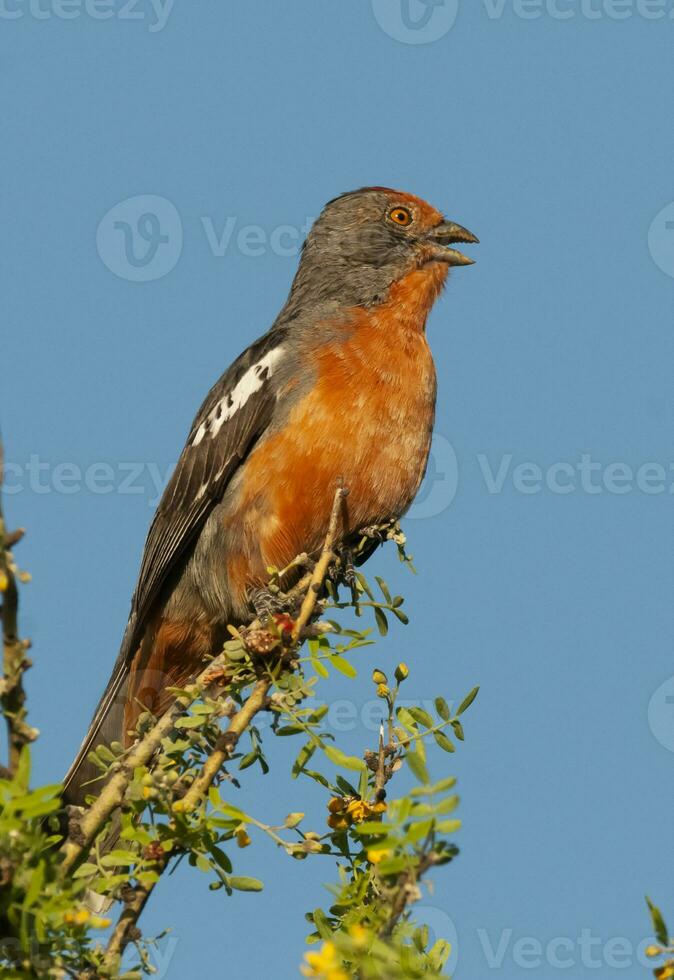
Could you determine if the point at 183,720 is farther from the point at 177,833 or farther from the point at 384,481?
the point at 384,481

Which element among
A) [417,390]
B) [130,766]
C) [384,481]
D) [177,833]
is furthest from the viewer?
[417,390]

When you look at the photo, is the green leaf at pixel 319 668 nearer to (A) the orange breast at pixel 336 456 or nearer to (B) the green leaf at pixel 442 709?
(B) the green leaf at pixel 442 709

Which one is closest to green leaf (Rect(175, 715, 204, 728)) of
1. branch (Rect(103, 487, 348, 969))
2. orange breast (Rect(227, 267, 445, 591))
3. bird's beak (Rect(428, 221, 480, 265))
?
branch (Rect(103, 487, 348, 969))

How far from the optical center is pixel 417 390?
7.33m

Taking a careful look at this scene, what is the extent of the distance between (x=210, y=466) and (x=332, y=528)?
282cm

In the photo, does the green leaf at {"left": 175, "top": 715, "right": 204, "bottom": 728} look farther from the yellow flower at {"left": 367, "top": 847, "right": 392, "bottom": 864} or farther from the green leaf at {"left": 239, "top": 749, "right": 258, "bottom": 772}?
the yellow flower at {"left": 367, "top": 847, "right": 392, "bottom": 864}

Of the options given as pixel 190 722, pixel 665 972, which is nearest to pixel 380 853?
pixel 665 972

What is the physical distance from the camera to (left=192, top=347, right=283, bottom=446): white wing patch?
7395mm

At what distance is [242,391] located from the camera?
7473 mm

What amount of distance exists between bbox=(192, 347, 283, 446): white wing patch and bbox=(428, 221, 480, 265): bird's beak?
1.59 metres

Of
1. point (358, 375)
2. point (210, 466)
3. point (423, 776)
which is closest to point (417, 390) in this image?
point (358, 375)

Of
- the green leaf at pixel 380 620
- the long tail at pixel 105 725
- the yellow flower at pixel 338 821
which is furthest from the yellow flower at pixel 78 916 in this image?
the long tail at pixel 105 725

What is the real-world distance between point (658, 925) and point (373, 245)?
20.8ft

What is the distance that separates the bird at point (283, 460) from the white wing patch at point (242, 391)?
0.01 m
